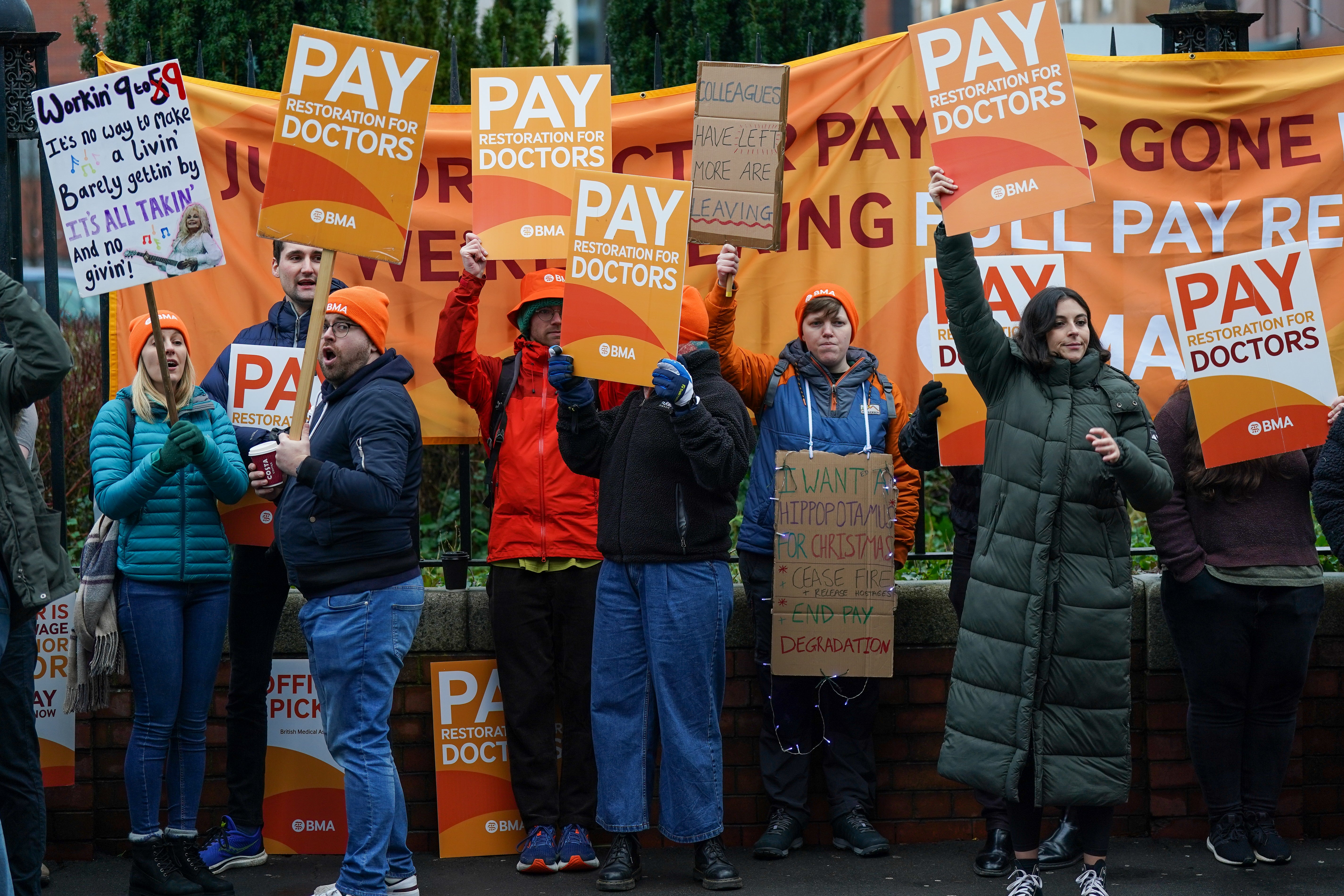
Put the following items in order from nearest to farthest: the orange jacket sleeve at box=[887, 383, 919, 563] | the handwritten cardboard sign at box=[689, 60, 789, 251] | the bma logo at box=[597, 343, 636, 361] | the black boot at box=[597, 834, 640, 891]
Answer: the bma logo at box=[597, 343, 636, 361] < the black boot at box=[597, 834, 640, 891] < the handwritten cardboard sign at box=[689, 60, 789, 251] < the orange jacket sleeve at box=[887, 383, 919, 563]

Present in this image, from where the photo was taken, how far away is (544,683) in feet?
18.6

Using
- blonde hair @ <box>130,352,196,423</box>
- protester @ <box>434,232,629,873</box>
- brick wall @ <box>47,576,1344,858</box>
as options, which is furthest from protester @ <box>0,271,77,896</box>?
protester @ <box>434,232,629,873</box>

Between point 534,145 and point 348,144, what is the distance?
0.95 m

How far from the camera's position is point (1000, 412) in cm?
497

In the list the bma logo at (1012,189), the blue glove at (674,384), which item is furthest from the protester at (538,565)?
the bma logo at (1012,189)

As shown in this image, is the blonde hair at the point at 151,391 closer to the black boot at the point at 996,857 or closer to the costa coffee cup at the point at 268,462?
the costa coffee cup at the point at 268,462

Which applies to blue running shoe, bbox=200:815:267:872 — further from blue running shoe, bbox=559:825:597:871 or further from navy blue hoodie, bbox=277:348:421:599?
navy blue hoodie, bbox=277:348:421:599

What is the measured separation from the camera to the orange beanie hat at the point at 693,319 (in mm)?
5445

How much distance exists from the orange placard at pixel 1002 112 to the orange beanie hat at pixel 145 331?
283 cm

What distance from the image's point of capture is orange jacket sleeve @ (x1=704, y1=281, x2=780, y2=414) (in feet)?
18.2

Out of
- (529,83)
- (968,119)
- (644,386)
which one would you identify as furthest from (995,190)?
(529,83)

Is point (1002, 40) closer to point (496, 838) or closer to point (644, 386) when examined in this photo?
point (644, 386)

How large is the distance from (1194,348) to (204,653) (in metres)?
3.80

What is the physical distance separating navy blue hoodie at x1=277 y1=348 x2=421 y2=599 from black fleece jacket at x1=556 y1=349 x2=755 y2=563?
2.19 feet
